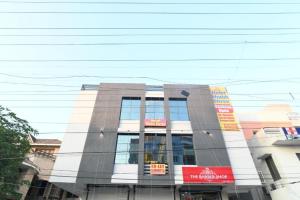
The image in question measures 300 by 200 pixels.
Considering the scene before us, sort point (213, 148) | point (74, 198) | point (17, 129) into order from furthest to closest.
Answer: point (74, 198), point (213, 148), point (17, 129)

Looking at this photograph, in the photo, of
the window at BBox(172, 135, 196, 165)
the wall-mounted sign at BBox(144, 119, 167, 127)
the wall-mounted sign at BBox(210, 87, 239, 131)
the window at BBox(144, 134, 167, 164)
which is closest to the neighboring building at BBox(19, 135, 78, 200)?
the window at BBox(144, 134, 167, 164)

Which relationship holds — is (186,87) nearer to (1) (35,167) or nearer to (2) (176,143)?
(2) (176,143)

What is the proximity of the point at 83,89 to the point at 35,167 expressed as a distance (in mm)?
9390

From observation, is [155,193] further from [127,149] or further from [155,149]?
[127,149]

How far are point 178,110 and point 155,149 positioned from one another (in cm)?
476

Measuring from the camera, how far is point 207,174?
50.4 feet

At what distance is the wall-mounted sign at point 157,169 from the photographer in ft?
51.6

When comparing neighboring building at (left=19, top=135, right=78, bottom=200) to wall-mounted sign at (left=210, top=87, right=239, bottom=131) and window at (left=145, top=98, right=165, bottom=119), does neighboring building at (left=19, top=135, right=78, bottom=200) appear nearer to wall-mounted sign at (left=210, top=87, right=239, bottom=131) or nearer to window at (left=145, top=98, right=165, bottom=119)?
window at (left=145, top=98, right=165, bottom=119)

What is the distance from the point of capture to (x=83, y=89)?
857 inches

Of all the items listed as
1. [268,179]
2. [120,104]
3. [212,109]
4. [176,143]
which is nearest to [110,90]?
[120,104]

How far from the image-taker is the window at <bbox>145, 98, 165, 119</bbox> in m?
19.5

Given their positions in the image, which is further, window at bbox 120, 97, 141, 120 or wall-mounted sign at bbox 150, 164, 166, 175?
window at bbox 120, 97, 141, 120

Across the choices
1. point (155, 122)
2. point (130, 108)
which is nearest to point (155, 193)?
point (155, 122)

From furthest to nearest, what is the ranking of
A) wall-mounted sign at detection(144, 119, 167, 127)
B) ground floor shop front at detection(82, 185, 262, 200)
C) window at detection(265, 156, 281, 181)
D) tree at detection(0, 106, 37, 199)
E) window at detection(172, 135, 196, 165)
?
wall-mounted sign at detection(144, 119, 167, 127)
window at detection(265, 156, 281, 181)
window at detection(172, 135, 196, 165)
ground floor shop front at detection(82, 185, 262, 200)
tree at detection(0, 106, 37, 199)
